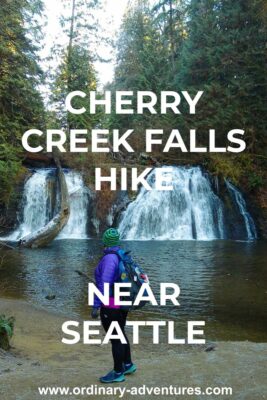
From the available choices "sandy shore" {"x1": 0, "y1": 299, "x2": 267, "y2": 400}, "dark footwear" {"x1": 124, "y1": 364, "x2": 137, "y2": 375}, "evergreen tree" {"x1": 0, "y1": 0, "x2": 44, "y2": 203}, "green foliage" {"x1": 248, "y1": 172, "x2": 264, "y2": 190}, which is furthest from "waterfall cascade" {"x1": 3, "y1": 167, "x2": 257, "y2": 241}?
"dark footwear" {"x1": 124, "y1": 364, "x2": 137, "y2": 375}

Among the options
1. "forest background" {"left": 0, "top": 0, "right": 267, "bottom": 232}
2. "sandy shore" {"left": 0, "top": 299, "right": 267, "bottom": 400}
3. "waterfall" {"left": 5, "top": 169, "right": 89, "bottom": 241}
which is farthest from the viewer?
"waterfall" {"left": 5, "top": 169, "right": 89, "bottom": 241}

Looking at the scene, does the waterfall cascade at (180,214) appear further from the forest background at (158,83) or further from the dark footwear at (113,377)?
the dark footwear at (113,377)

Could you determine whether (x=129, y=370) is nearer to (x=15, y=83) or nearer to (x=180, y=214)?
(x=15, y=83)

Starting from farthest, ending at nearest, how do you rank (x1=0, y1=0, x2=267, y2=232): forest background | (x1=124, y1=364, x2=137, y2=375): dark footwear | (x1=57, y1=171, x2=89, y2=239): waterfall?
1. (x1=57, y1=171, x2=89, y2=239): waterfall
2. (x1=0, y1=0, x2=267, y2=232): forest background
3. (x1=124, y1=364, x2=137, y2=375): dark footwear

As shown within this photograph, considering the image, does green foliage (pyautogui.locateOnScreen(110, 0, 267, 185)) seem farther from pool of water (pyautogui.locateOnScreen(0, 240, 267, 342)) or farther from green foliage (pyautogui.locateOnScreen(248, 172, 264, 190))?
pool of water (pyautogui.locateOnScreen(0, 240, 267, 342))

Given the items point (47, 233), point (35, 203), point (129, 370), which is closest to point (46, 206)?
point (35, 203)

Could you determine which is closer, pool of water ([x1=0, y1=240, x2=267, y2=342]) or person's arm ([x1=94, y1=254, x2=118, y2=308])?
person's arm ([x1=94, y1=254, x2=118, y2=308])

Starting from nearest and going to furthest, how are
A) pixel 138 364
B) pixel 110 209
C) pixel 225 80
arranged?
pixel 138 364, pixel 110 209, pixel 225 80

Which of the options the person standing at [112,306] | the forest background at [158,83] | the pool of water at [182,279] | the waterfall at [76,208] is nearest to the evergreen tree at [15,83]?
the forest background at [158,83]
